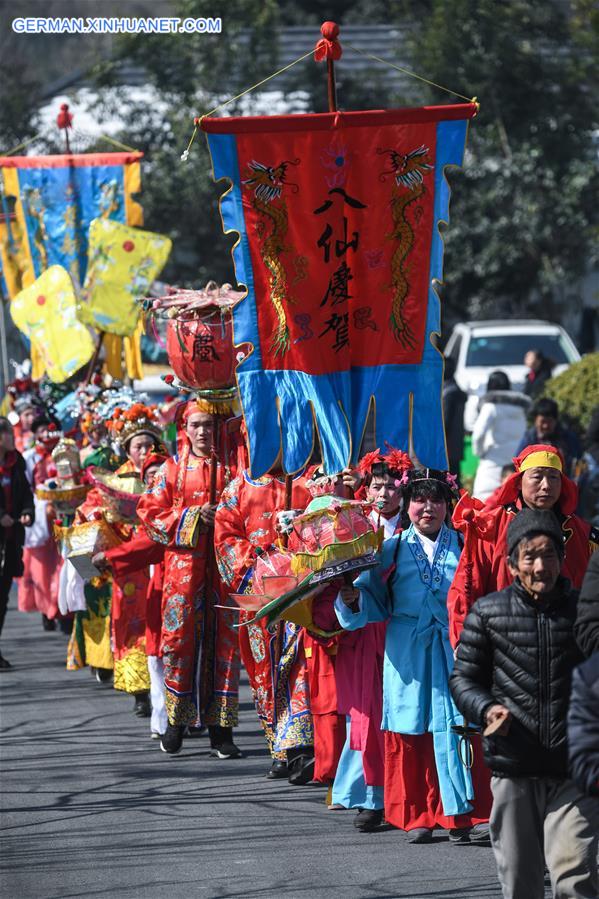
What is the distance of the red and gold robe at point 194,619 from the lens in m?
9.16

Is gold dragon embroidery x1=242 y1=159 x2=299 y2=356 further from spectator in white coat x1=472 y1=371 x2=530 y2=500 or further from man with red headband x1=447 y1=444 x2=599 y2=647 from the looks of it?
spectator in white coat x1=472 y1=371 x2=530 y2=500

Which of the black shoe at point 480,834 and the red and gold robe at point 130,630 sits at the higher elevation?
the black shoe at point 480,834

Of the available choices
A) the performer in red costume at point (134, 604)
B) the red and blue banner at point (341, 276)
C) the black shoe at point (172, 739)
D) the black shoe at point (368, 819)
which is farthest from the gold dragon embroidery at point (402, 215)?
the performer in red costume at point (134, 604)

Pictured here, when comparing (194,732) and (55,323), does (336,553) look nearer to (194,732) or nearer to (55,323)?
(194,732)

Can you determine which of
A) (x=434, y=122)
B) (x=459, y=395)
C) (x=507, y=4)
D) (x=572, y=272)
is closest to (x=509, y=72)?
(x=507, y=4)

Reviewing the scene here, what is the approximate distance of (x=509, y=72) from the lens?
26.0 meters

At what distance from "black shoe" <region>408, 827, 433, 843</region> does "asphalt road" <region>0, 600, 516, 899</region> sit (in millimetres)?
43

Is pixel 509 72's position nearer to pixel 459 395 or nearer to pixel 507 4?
pixel 507 4

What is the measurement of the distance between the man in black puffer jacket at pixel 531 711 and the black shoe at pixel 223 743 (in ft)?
13.4

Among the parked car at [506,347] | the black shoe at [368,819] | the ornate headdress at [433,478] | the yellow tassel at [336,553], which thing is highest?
the ornate headdress at [433,478]

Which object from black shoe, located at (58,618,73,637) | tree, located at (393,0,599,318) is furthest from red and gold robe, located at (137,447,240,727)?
tree, located at (393,0,599,318)

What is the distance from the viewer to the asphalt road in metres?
6.55

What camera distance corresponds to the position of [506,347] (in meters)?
21.3

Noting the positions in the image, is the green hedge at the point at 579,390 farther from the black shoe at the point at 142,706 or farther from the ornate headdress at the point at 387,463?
the ornate headdress at the point at 387,463
